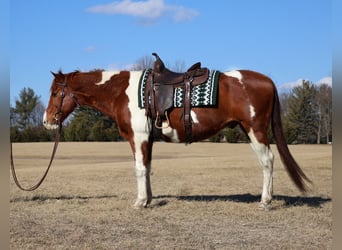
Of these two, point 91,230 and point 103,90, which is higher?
point 103,90

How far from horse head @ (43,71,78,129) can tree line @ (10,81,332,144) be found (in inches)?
1340

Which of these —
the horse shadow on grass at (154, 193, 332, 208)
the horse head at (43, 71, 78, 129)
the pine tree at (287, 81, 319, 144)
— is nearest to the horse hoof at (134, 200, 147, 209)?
the horse shadow on grass at (154, 193, 332, 208)

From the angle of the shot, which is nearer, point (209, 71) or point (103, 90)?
point (209, 71)

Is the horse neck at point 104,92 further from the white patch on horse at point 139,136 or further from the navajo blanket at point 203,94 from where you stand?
the navajo blanket at point 203,94

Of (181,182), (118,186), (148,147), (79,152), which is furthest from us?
(79,152)

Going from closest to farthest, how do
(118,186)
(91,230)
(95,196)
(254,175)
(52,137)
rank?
(91,230) < (95,196) < (118,186) < (254,175) < (52,137)

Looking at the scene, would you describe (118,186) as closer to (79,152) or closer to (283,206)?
(283,206)

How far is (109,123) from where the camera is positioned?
47562 mm

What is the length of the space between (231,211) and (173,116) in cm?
195

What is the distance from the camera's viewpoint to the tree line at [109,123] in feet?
146

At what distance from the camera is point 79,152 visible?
109 feet

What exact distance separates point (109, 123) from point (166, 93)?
40.3 meters

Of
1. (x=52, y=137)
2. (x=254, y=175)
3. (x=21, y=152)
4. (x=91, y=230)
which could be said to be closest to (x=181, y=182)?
(x=254, y=175)

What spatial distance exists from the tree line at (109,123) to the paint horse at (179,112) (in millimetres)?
34106
